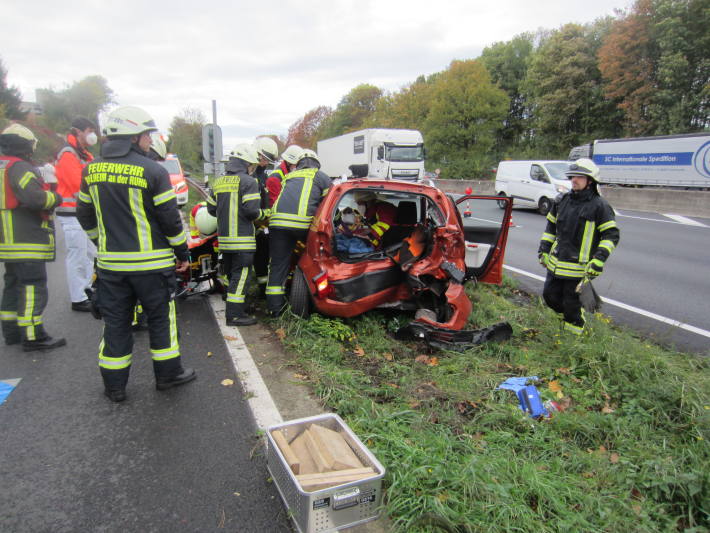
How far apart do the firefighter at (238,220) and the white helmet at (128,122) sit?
1.51 m

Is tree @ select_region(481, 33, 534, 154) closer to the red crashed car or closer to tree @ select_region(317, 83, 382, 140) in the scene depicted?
tree @ select_region(317, 83, 382, 140)

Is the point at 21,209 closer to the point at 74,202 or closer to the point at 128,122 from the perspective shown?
the point at 74,202

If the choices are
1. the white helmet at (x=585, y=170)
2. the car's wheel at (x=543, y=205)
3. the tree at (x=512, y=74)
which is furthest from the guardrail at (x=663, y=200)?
the tree at (x=512, y=74)

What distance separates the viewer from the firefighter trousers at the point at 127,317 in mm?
3273

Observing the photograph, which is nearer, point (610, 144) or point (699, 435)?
point (699, 435)

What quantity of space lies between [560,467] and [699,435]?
0.90 metres

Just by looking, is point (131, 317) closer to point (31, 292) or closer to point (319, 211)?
point (31, 292)

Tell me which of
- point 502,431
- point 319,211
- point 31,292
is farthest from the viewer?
point 319,211

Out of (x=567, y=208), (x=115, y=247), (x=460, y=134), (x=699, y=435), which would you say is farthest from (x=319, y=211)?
(x=460, y=134)

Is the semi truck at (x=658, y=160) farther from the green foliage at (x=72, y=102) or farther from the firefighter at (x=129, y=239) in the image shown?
the green foliage at (x=72, y=102)

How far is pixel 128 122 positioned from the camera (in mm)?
3221

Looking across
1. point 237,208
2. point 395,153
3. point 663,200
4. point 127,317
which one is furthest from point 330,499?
point 395,153

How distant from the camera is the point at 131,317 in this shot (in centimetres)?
340

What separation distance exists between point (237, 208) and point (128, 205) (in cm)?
170
